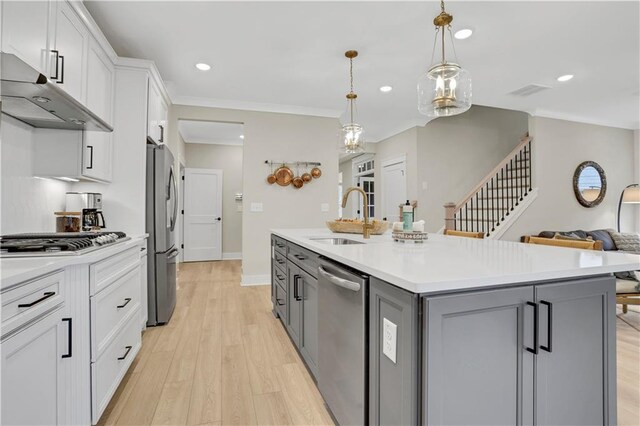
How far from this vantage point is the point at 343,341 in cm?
138

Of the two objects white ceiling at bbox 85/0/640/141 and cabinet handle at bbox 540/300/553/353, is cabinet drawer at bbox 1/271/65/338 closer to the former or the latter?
cabinet handle at bbox 540/300/553/353

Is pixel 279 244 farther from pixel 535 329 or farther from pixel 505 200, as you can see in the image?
pixel 505 200

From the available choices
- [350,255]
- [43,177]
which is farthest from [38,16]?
[350,255]

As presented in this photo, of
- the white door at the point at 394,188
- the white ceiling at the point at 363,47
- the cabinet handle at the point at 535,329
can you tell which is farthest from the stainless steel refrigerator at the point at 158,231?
the white door at the point at 394,188

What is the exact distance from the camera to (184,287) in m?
4.42

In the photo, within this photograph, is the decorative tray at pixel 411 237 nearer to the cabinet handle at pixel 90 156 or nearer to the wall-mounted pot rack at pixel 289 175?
the cabinet handle at pixel 90 156

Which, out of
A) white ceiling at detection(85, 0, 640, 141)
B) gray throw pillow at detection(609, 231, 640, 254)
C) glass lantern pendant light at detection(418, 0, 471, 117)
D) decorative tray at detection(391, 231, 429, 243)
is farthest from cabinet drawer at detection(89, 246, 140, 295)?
gray throw pillow at detection(609, 231, 640, 254)

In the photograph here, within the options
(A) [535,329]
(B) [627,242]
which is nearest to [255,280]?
(A) [535,329]

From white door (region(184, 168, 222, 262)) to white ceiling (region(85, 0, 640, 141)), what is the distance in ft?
8.69

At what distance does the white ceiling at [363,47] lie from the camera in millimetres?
2486

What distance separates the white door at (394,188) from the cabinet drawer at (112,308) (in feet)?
15.5

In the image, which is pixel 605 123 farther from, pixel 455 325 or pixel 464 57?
pixel 455 325

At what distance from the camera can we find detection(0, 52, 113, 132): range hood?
1.33m

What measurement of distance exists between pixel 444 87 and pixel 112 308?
8.37ft
